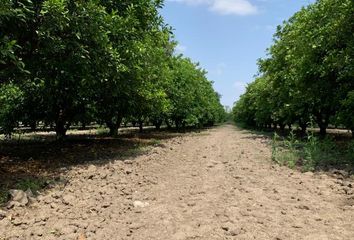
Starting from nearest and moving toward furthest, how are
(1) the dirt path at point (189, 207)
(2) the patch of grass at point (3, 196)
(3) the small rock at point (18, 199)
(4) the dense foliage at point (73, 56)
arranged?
(1) the dirt path at point (189, 207) → (3) the small rock at point (18, 199) → (2) the patch of grass at point (3, 196) → (4) the dense foliage at point (73, 56)

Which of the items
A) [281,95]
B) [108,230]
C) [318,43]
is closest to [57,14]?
[108,230]

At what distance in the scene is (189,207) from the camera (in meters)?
7.22

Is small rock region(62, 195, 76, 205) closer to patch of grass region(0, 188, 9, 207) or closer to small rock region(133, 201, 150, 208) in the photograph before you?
patch of grass region(0, 188, 9, 207)

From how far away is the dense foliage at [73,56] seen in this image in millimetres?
9397

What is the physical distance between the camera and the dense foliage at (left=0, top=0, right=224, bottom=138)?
9.40m

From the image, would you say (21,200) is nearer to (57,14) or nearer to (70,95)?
(57,14)

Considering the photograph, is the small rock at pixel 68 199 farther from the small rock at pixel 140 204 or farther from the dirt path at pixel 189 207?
the small rock at pixel 140 204

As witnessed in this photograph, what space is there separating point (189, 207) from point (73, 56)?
5.58 metres

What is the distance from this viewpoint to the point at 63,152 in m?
15.9

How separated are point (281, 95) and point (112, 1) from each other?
56.8ft

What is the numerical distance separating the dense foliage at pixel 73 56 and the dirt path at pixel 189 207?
3.12 m

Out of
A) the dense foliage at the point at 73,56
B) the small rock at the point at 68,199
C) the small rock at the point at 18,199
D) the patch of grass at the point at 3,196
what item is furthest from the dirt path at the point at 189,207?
the dense foliage at the point at 73,56

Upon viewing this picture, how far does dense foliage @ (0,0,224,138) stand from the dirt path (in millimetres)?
3125

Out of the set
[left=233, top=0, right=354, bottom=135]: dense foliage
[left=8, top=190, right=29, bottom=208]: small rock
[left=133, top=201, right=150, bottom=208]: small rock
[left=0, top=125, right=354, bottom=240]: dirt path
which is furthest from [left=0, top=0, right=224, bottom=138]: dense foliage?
[left=233, top=0, right=354, bottom=135]: dense foliage
